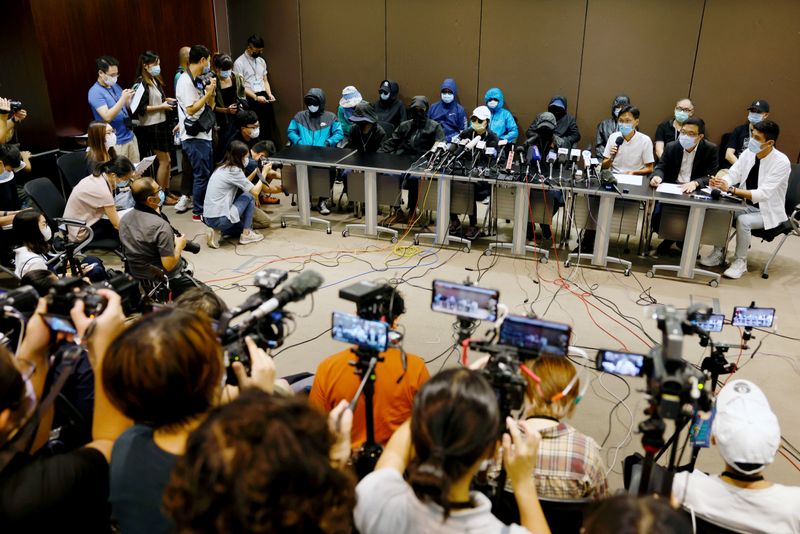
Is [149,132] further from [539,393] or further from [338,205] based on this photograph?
[539,393]

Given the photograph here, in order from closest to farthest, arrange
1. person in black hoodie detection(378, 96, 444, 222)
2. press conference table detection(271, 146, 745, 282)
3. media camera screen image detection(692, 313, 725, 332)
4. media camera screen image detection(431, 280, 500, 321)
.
Answer: media camera screen image detection(431, 280, 500, 321) → media camera screen image detection(692, 313, 725, 332) → press conference table detection(271, 146, 745, 282) → person in black hoodie detection(378, 96, 444, 222)

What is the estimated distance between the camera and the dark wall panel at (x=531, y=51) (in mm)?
6953

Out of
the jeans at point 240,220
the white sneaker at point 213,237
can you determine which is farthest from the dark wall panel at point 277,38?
the white sneaker at point 213,237

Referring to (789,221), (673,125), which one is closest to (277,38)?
(673,125)

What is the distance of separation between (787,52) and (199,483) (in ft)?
23.8

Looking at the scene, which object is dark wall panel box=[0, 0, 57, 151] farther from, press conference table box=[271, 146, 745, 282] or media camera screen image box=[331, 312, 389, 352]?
media camera screen image box=[331, 312, 389, 352]

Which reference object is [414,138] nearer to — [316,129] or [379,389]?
[316,129]

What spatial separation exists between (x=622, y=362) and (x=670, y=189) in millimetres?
3594

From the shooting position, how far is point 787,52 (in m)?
6.33

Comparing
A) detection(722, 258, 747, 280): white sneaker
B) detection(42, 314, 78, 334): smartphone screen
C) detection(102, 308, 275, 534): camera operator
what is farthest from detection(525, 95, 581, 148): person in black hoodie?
detection(102, 308, 275, 534): camera operator

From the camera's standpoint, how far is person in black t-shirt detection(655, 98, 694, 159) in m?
6.05

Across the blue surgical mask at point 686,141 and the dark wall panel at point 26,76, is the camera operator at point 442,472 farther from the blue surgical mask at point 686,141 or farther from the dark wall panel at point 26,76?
the dark wall panel at point 26,76

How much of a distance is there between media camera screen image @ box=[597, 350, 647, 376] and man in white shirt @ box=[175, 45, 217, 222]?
5.09 m

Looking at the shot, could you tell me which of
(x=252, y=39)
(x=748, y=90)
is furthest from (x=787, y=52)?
(x=252, y=39)
